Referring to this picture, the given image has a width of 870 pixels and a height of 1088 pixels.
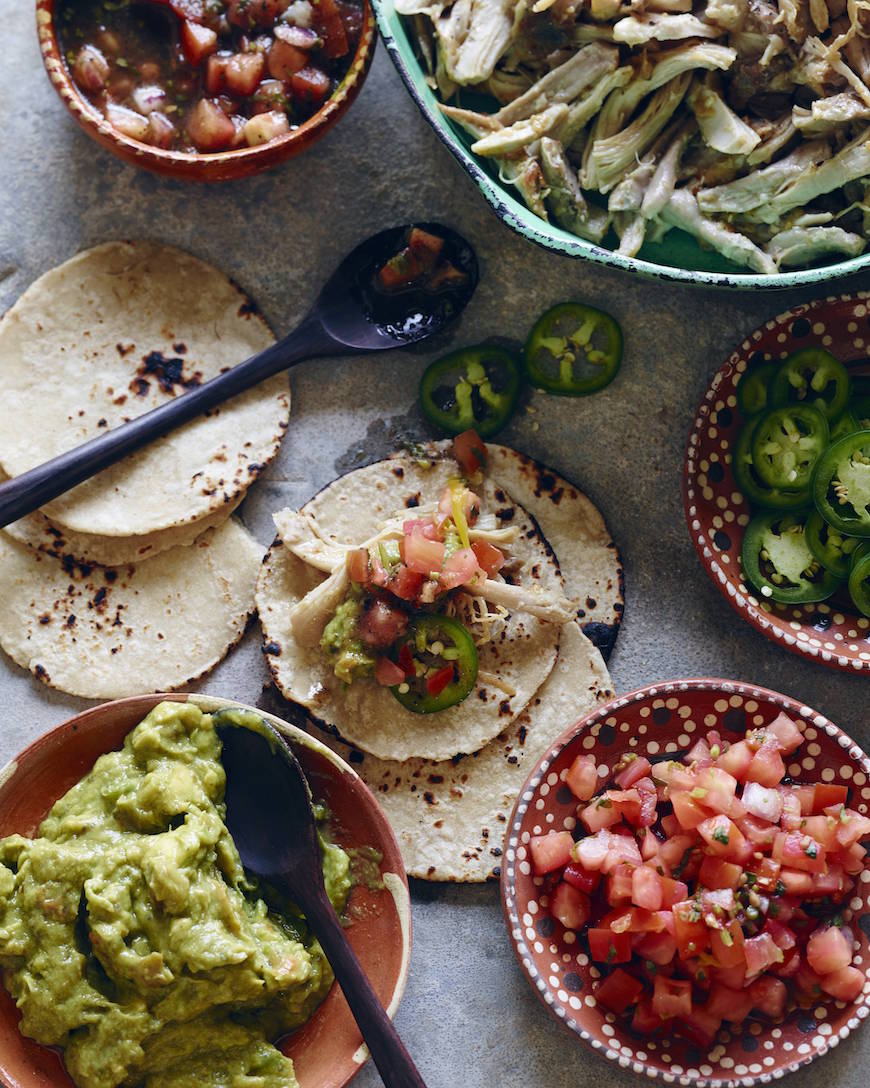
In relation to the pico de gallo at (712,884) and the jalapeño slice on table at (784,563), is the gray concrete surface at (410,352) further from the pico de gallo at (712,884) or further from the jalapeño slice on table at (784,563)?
the pico de gallo at (712,884)

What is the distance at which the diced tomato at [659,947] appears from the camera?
328 centimetres

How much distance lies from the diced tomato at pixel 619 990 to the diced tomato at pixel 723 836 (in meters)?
0.48

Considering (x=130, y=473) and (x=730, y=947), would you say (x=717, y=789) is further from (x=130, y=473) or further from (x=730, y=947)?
(x=130, y=473)

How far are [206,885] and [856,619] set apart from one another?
213 cm

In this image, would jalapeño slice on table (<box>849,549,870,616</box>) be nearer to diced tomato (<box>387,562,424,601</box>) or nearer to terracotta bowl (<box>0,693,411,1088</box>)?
diced tomato (<box>387,562,424,601</box>)

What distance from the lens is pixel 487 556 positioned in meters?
3.53

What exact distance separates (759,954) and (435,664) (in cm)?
124

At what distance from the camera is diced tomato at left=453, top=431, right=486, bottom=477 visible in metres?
3.68

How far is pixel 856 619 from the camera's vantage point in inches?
141

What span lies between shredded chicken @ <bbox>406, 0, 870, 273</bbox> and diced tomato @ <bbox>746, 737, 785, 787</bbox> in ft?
4.62

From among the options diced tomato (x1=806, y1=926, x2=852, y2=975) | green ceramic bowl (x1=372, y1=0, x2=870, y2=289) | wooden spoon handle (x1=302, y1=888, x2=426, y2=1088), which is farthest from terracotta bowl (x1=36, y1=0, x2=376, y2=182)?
diced tomato (x1=806, y1=926, x2=852, y2=975)

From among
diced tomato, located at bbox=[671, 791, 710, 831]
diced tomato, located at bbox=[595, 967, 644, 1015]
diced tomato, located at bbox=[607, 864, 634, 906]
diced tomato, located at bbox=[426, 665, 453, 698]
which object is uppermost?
diced tomato, located at bbox=[426, 665, 453, 698]

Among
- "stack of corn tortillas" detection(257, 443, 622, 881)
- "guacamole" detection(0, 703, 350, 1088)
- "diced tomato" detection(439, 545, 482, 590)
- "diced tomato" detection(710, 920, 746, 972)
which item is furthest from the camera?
"stack of corn tortillas" detection(257, 443, 622, 881)

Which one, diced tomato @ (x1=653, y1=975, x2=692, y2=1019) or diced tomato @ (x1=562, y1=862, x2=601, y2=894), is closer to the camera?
diced tomato @ (x1=653, y1=975, x2=692, y2=1019)
